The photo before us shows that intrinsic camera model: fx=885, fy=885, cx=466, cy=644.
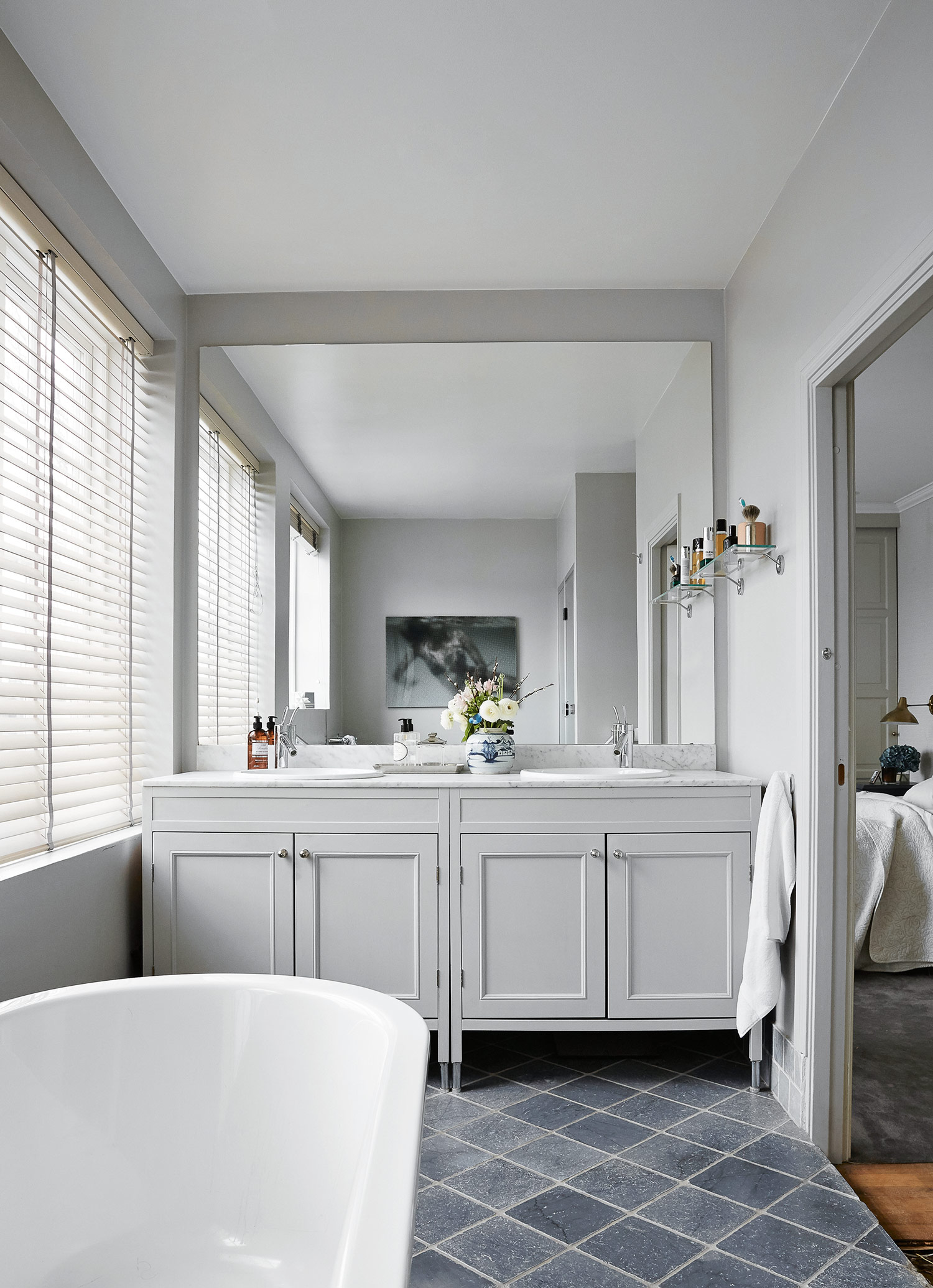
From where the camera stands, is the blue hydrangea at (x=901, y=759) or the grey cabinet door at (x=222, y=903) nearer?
the grey cabinet door at (x=222, y=903)

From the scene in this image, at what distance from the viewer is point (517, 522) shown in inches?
125

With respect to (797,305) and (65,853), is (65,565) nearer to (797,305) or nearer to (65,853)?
(65,853)

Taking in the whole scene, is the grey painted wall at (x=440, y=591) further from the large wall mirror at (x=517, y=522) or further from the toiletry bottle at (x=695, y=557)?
the toiletry bottle at (x=695, y=557)

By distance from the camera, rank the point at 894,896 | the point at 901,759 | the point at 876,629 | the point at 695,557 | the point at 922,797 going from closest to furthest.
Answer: the point at 695,557 → the point at 894,896 → the point at 922,797 → the point at 901,759 → the point at 876,629

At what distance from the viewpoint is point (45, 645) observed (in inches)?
90.1

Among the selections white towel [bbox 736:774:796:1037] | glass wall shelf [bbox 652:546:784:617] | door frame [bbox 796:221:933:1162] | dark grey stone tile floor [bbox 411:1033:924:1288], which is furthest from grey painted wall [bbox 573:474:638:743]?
dark grey stone tile floor [bbox 411:1033:924:1288]

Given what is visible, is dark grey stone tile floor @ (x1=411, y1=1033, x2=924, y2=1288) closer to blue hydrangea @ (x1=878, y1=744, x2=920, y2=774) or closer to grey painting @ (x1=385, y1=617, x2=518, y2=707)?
grey painting @ (x1=385, y1=617, x2=518, y2=707)

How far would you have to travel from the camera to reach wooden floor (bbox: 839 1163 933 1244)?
1.87 meters

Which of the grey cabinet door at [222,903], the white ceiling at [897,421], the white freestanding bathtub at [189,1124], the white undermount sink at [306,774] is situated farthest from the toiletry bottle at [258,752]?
the white ceiling at [897,421]

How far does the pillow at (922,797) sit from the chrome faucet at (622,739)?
1.69m

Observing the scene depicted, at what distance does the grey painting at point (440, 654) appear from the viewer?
3104mm

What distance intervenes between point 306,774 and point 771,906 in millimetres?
1447

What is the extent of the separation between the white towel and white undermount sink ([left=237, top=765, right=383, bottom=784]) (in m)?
1.15

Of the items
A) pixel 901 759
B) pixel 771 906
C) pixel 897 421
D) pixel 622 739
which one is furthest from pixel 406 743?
pixel 901 759
